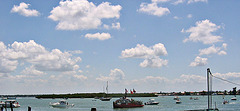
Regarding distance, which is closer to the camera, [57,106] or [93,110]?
[93,110]

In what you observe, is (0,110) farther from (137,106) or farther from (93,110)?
(137,106)

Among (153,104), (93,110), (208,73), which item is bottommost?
(153,104)

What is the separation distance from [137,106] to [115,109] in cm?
1078

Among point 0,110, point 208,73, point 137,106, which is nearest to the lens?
point 208,73

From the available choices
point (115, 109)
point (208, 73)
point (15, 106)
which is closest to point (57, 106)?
point (15, 106)

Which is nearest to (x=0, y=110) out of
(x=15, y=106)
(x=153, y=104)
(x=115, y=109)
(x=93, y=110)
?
(x=93, y=110)

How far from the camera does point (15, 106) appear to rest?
12169 cm

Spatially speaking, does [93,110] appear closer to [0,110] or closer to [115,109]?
[0,110]

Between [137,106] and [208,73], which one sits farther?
[137,106]

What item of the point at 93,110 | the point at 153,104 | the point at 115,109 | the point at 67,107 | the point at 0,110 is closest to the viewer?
the point at 93,110

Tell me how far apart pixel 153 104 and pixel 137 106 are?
28.2 m

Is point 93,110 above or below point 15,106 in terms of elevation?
above

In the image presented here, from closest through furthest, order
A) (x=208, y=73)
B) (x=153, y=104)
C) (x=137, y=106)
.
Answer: (x=208, y=73) < (x=137, y=106) < (x=153, y=104)

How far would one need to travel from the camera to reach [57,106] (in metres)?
121
